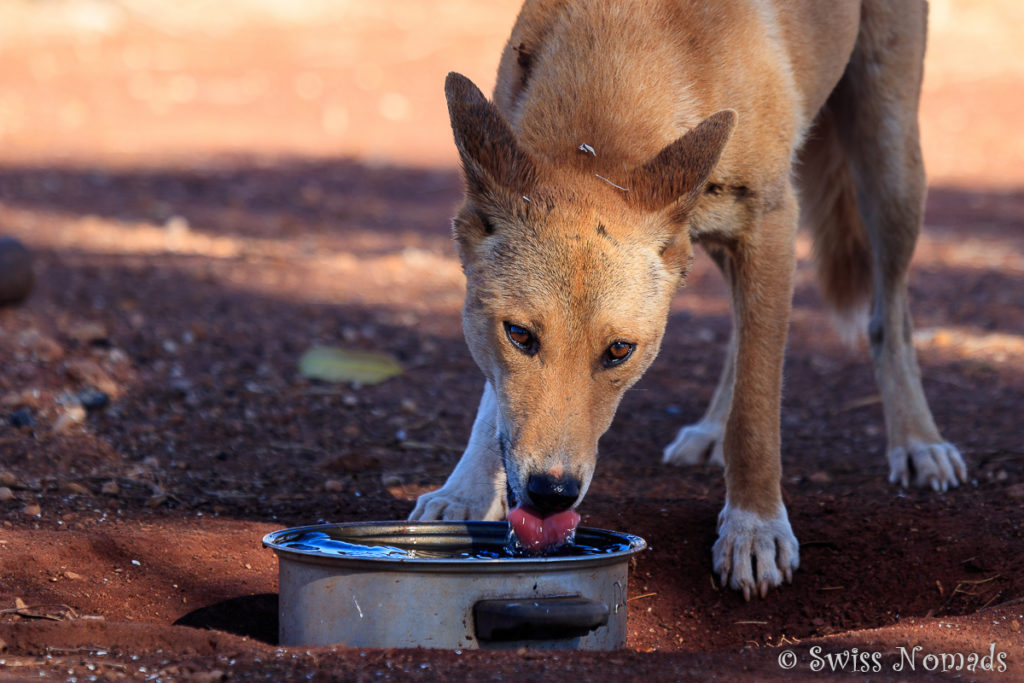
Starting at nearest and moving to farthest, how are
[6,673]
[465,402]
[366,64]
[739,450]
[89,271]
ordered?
[6,673]
[739,450]
[465,402]
[89,271]
[366,64]

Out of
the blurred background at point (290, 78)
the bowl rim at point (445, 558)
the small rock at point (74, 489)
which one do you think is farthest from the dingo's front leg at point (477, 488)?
the blurred background at point (290, 78)

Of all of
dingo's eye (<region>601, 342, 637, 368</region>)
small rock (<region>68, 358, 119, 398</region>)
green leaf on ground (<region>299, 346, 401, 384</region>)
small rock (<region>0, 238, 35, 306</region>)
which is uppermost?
small rock (<region>0, 238, 35, 306</region>)

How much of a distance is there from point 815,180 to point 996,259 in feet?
13.5

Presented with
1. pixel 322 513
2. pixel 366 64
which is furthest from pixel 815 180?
pixel 366 64

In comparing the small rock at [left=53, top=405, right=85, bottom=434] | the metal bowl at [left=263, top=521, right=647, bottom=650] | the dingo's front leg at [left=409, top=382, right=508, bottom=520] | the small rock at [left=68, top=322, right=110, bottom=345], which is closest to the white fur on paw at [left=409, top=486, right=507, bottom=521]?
the dingo's front leg at [left=409, top=382, right=508, bottom=520]

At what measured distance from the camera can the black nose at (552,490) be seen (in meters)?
2.86

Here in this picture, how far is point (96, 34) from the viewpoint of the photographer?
726 inches

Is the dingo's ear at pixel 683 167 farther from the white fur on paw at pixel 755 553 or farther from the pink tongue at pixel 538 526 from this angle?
the white fur on paw at pixel 755 553

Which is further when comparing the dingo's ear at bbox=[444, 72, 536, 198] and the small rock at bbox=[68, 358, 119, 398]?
the small rock at bbox=[68, 358, 119, 398]

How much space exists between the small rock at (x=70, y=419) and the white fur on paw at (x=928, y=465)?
3142mm

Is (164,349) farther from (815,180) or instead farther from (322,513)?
(815,180)

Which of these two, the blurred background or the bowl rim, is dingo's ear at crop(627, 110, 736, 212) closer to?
the bowl rim

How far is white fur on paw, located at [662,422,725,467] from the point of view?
487cm

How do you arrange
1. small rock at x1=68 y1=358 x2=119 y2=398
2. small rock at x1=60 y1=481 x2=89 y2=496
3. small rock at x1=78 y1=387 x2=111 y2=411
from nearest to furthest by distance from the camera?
small rock at x1=60 y1=481 x2=89 y2=496, small rock at x1=78 y1=387 x2=111 y2=411, small rock at x1=68 y1=358 x2=119 y2=398
